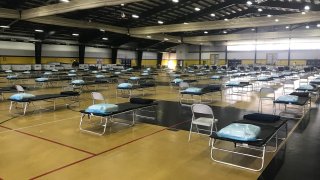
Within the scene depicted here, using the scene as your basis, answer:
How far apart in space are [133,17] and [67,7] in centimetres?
825

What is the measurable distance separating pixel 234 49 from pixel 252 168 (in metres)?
34.3

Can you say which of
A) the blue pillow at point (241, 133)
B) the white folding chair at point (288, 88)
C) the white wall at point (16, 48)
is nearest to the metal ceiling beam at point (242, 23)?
the white folding chair at point (288, 88)

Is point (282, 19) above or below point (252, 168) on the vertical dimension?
above

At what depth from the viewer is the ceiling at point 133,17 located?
604 inches

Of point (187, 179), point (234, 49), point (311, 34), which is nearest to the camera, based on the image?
point (187, 179)

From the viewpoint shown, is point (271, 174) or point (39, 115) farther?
point (39, 115)

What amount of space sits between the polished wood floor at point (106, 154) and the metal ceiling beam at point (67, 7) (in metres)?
7.47

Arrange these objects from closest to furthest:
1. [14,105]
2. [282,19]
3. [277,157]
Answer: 1. [277,157]
2. [14,105]
3. [282,19]

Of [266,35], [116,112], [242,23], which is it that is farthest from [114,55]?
[116,112]

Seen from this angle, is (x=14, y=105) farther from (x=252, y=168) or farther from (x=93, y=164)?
(x=252, y=168)

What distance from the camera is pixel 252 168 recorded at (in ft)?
12.2

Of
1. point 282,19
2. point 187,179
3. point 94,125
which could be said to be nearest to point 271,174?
point 187,179

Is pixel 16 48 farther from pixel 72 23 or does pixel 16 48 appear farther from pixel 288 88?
pixel 288 88

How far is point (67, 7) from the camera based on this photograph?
1366 cm
